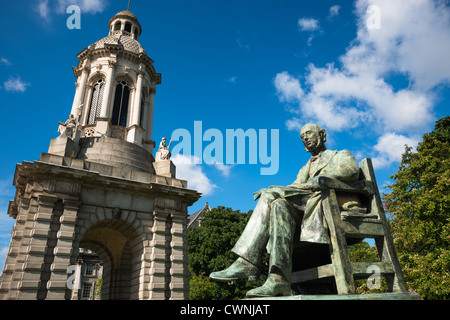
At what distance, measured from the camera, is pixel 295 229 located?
4.34 metres

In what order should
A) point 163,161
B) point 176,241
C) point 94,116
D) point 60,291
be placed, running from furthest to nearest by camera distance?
point 94,116, point 163,161, point 176,241, point 60,291

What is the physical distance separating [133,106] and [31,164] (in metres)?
9.66

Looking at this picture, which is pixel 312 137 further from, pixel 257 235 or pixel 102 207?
pixel 102 207

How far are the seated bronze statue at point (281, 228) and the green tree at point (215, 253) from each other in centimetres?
2325

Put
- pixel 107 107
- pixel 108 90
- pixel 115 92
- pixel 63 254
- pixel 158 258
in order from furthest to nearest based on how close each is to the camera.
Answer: pixel 115 92 < pixel 108 90 < pixel 107 107 < pixel 158 258 < pixel 63 254

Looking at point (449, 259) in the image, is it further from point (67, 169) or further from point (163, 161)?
point (67, 169)

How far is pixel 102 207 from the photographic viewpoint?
50.2ft

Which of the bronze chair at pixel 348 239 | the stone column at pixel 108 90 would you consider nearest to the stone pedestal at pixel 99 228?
the stone column at pixel 108 90

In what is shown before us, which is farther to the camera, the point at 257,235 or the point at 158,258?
the point at 158,258

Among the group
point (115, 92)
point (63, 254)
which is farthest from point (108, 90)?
point (63, 254)

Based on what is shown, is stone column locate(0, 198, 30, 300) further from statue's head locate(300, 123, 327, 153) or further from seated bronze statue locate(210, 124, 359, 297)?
statue's head locate(300, 123, 327, 153)

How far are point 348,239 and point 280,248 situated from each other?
130 centimetres
